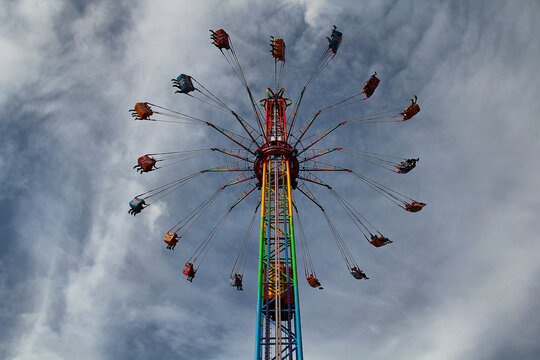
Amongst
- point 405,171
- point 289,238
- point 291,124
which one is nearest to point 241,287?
point 289,238

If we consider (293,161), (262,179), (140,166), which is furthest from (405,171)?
(140,166)

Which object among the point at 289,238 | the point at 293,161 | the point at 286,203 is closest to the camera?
the point at 289,238

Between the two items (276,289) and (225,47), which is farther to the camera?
(225,47)

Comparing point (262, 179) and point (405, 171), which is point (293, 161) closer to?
point (262, 179)

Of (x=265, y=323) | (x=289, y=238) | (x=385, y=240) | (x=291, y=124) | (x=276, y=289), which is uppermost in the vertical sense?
(x=291, y=124)

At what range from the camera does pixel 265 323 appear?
1155 inches

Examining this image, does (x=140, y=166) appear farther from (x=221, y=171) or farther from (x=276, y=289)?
(x=276, y=289)

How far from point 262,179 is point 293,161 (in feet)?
11.2

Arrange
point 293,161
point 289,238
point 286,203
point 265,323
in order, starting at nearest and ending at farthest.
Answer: point 265,323, point 289,238, point 286,203, point 293,161

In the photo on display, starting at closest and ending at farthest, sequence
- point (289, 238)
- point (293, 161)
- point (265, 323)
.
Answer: point (265, 323)
point (289, 238)
point (293, 161)

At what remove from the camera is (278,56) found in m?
39.2

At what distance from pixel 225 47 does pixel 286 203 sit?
53.8 ft

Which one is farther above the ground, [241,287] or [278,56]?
[278,56]

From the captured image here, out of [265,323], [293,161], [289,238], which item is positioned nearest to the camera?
[265,323]
